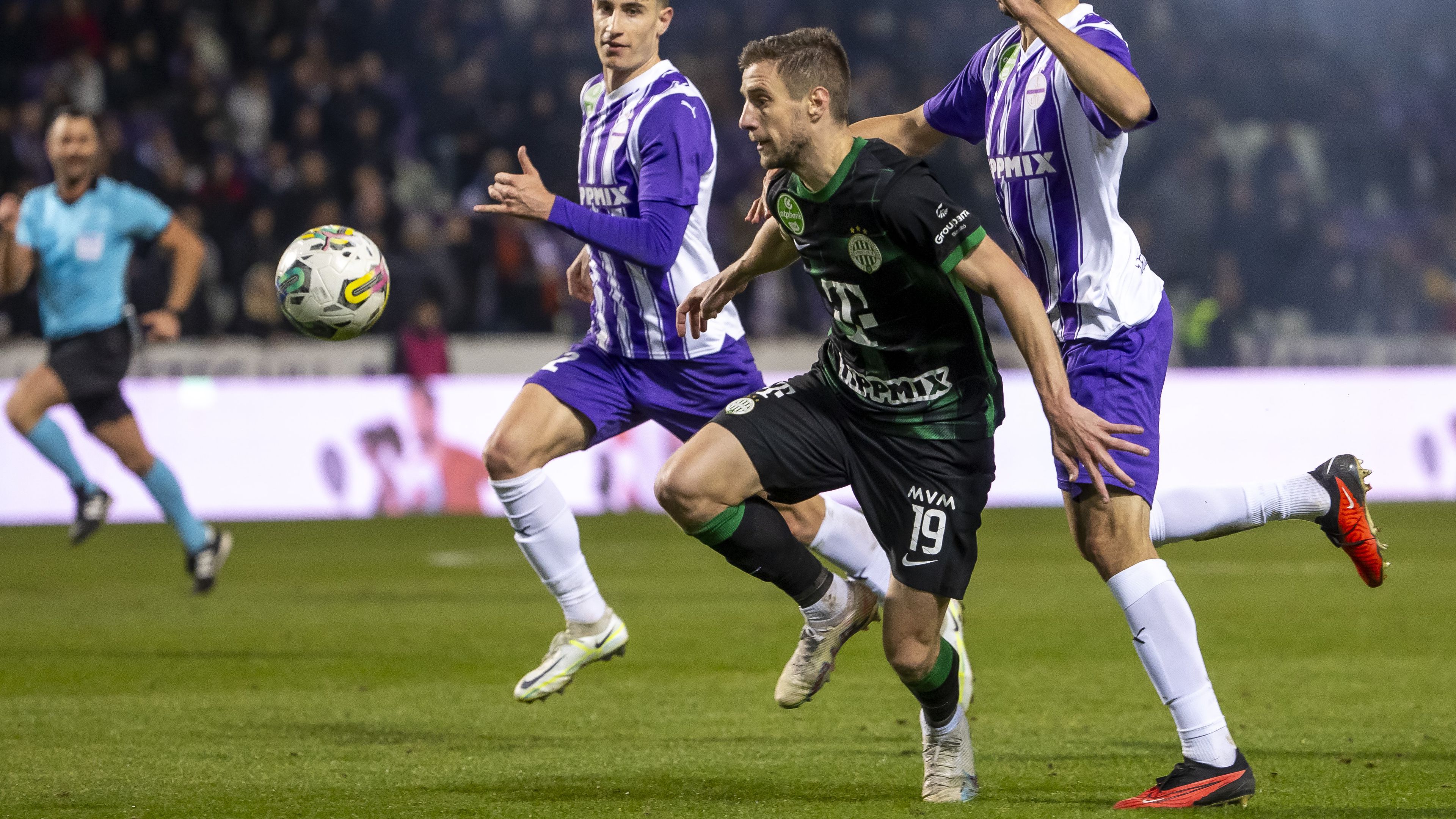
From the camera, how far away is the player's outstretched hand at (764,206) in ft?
14.8

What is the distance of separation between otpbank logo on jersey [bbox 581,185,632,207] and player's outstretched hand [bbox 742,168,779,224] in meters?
0.60

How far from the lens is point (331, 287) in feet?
17.7

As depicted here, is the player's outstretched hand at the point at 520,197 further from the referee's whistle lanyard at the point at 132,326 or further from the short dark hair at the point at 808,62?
the referee's whistle lanyard at the point at 132,326

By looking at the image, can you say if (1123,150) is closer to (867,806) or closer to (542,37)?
(867,806)

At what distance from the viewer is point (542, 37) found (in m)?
18.0

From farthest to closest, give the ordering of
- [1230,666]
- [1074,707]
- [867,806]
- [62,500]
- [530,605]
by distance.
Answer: [62,500], [530,605], [1230,666], [1074,707], [867,806]

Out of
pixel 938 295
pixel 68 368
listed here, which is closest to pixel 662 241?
pixel 938 295

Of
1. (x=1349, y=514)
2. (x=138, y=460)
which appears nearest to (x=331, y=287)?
(x=1349, y=514)

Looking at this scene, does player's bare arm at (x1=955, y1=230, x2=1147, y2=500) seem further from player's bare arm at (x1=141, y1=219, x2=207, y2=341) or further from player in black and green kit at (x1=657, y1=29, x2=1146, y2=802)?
player's bare arm at (x1=141, y1=219, x2=207, y2=341)

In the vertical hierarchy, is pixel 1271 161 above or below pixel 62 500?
above

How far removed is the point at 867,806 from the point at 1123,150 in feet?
5.79

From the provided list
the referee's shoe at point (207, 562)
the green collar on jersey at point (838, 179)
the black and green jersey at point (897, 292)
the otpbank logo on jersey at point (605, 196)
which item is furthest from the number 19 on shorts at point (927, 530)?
the referee's shoe at point (207, 562)

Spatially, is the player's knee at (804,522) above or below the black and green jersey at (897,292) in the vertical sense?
below

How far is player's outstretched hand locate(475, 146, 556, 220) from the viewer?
4.63 metres
